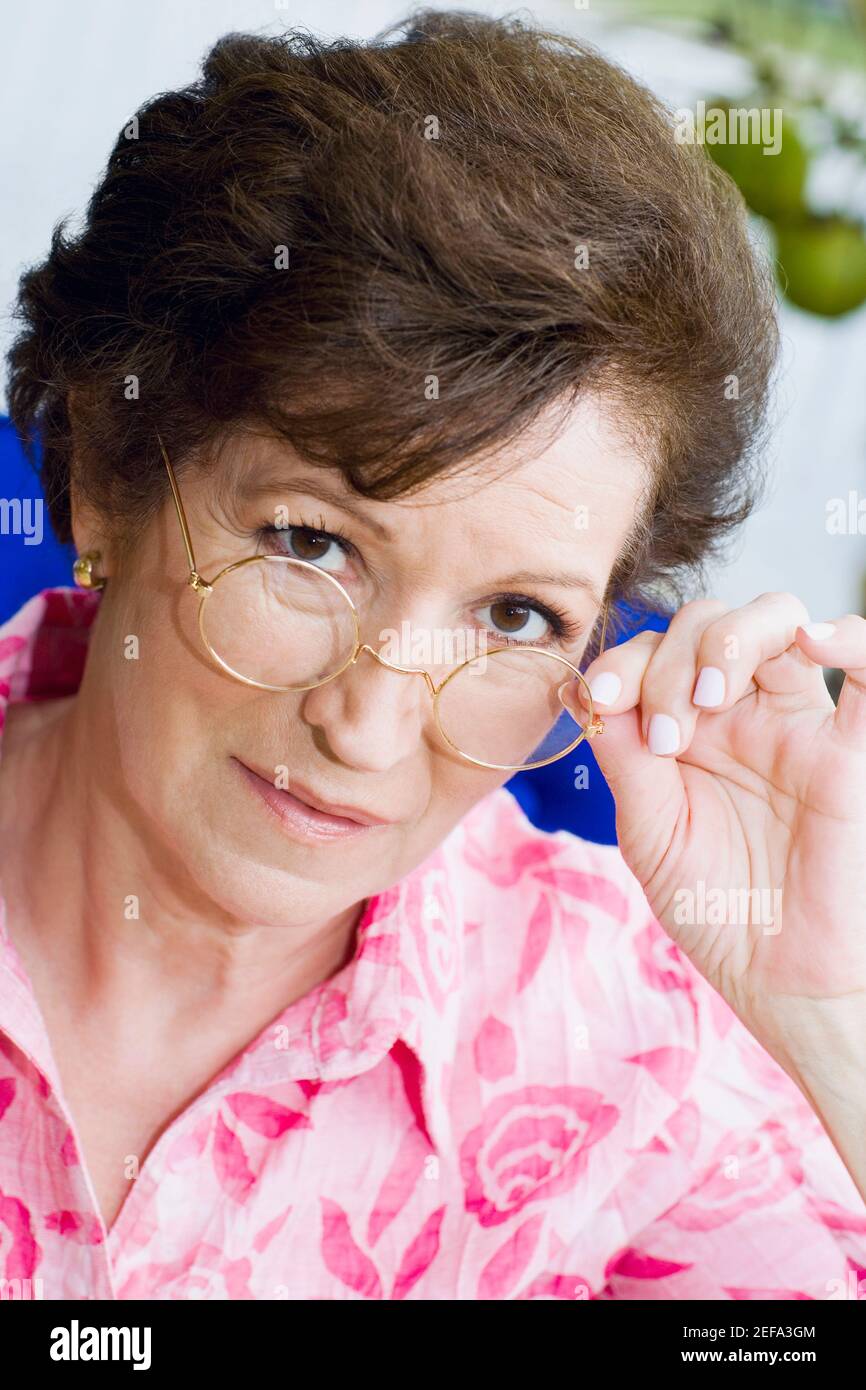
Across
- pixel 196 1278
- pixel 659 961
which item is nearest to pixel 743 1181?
pixel 659 961

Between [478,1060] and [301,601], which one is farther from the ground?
[301,601]

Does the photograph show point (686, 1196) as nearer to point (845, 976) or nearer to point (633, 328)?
point (845, 976)

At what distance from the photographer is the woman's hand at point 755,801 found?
1179mm

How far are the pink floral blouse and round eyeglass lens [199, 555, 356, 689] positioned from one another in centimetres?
37

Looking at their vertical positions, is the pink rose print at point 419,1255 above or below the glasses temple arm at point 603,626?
below

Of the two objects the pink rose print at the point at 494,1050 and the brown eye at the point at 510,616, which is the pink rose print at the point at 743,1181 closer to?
the pink rose print at the point at 494,1050

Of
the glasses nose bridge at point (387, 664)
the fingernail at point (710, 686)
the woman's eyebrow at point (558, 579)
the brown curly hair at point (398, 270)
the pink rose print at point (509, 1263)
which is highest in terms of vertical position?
the brown curly hair at point (398, 270)

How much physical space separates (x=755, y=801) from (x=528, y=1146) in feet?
1.47

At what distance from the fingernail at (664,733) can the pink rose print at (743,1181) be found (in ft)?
1.70

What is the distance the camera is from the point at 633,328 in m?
1.10

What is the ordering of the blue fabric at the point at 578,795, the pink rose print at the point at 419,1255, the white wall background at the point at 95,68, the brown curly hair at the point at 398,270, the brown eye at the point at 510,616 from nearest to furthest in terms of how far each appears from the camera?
the brown curly hair at the point at 398,270 < the brown eye at the point at 510,616 < the pink rose print at the point at 419,1255 < the blue fabric at the point at 578,795 < the white wall background at the point at 95,68

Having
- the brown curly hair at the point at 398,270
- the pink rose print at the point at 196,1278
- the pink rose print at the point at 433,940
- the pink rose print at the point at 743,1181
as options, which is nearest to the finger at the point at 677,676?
the brown curly hair at the point at 398,270
